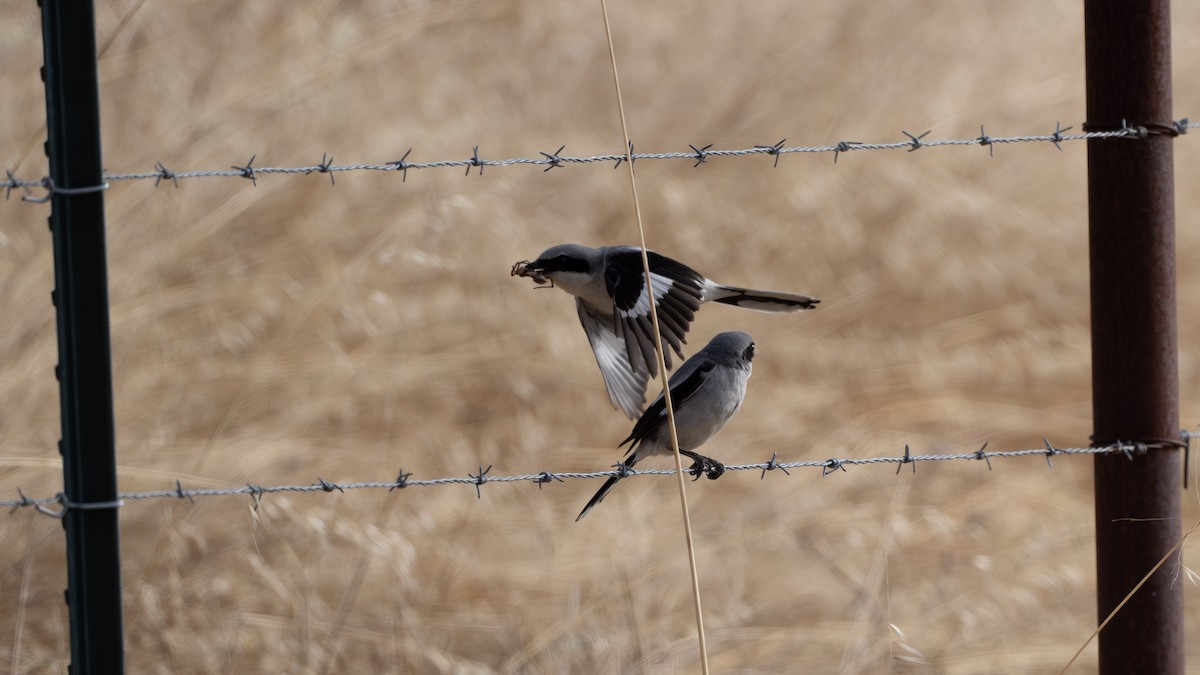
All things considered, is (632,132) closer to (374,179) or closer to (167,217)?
(374,179)

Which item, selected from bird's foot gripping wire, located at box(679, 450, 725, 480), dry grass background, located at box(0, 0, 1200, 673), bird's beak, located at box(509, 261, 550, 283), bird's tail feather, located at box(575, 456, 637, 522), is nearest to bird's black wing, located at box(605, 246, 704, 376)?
bird's beak, located at box(509, 261, 550, 283)

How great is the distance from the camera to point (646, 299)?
76.5 inches

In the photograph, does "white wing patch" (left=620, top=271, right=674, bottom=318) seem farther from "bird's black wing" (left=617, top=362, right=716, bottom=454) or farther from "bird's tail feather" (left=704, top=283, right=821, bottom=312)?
"bird's black wing" (left=617, top=362, right=716, bottom=454)

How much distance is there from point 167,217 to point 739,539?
6.50 ft

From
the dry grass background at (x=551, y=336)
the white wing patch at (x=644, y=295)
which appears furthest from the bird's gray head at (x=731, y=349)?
the dry grass background at (x=551, y=336)

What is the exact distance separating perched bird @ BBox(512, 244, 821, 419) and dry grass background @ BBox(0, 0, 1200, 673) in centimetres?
131

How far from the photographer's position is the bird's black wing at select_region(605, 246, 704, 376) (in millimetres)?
1928

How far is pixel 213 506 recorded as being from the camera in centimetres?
359

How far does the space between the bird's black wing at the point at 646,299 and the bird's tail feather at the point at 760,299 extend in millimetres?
122

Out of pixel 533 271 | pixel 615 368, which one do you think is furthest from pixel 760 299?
pixel 533 271

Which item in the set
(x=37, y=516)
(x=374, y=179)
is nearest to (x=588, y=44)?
(x=374, y=179)

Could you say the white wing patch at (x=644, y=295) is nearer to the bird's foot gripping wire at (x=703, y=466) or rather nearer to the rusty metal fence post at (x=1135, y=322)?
the bird's foot gripping wire at (x=703, y=466)

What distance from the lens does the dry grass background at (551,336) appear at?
349cm

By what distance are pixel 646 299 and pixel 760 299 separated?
31cm
